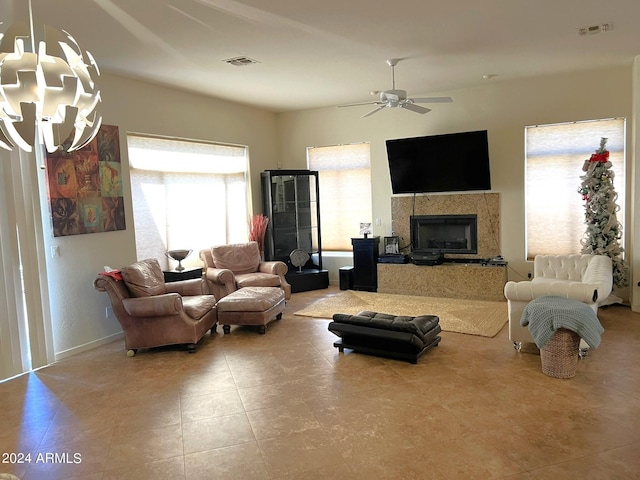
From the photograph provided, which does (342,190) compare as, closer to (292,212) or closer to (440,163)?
(292,212)

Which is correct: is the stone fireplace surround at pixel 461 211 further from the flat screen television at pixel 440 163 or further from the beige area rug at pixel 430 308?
the beige area rug at pixel 430 308

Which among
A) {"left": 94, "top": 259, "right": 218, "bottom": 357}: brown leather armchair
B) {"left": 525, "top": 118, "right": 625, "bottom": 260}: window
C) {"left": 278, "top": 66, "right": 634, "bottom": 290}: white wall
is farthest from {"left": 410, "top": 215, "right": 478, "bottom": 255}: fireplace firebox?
{"left": 94, "top": 259, "right": 218, "bottom": 357}: brown leather armchair

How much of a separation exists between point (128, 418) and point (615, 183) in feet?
21.1

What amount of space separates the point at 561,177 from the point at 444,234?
6.08 ft

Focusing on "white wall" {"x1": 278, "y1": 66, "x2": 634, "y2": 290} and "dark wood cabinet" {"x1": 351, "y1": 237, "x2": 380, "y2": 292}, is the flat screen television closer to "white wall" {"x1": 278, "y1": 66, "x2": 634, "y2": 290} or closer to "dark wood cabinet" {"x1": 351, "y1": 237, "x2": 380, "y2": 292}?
"white wall" {"x1": 278, "y1": 66, "x2": 634, "y2": 290}

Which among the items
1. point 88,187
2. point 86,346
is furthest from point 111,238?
point 86,346

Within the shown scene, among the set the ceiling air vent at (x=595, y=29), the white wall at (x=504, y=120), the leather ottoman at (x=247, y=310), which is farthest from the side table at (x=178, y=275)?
the ceiling air vent at (x=595, y=29)

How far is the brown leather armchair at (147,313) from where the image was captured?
4.71 meters

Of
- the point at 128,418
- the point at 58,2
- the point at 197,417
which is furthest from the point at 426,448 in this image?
the point at 58,2

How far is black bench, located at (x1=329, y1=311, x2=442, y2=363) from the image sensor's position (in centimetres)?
426

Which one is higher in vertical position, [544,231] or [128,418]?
[544,231]

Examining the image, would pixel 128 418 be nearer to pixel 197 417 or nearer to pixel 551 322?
pixel 197 417

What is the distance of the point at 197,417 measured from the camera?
3.41m

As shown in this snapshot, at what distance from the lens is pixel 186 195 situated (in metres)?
6.64
